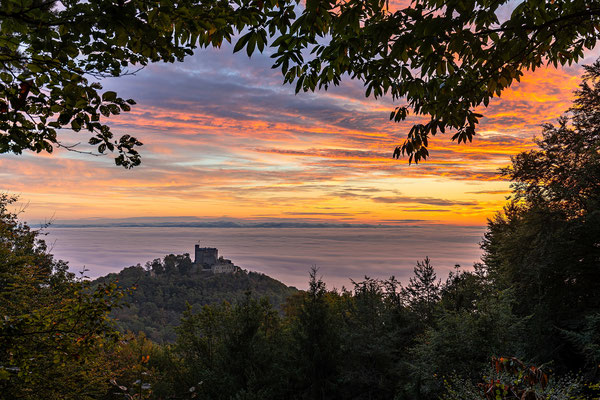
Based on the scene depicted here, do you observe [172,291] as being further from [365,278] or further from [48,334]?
[48,334]

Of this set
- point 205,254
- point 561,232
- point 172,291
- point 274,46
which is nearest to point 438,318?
point 561,232

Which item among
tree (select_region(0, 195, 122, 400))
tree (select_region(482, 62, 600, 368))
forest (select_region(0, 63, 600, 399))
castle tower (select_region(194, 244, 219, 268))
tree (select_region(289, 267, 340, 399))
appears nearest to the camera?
tree (select_region(0, 195, 122, 400))

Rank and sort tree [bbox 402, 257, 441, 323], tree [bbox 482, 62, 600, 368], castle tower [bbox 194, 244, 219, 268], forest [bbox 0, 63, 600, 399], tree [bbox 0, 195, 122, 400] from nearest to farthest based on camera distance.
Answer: tree [bbox 0, 195, 122, 400], forest [bbox 0, 63, 600, 399], tree [bbox 482, 62, 600, 368], tree [bbox 402, 257, 441, 323], castle tower [bbox 194, 244, 219, 268]

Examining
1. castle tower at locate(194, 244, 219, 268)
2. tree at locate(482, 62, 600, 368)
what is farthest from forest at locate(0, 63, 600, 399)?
castle tower at locate(194, 244, 219, 268)

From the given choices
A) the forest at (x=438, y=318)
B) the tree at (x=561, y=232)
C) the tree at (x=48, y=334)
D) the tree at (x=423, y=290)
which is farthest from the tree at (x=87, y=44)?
the tree at (x=423, y=290)

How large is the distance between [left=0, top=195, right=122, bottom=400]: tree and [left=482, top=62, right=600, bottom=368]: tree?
56.9ft

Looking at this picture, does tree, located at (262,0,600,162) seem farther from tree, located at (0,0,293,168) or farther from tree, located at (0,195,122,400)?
tree, located at (0,195,122,400)

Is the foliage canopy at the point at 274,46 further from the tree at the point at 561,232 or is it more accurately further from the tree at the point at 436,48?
the tree at the point at 561,232

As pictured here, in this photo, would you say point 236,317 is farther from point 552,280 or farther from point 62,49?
point 62,49

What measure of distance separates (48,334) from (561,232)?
19.7 m

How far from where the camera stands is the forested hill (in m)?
60.7

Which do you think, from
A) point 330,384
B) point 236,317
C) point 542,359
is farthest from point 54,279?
point 542,359

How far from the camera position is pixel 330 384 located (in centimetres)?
2000

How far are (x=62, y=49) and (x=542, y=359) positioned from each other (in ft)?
70.6
